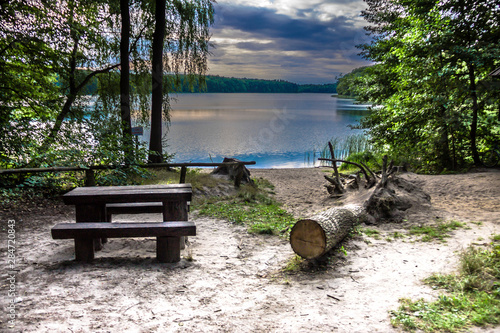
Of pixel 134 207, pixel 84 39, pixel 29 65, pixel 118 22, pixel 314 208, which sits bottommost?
pixel 314 208

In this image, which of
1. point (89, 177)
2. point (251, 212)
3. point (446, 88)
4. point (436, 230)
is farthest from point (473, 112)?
point (89, 177)

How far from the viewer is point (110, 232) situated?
377 cm

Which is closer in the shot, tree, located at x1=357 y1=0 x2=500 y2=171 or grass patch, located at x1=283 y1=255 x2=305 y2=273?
grass patch, located at x1=283 y1=255 x2=305 y2=273

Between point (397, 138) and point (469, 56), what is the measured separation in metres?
4.28

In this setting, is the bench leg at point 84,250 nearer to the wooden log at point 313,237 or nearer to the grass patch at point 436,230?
the wooden log at point 313,237

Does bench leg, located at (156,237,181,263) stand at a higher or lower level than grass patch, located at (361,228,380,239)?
higher

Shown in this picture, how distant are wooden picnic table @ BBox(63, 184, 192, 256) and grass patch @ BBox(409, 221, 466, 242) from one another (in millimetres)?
3746

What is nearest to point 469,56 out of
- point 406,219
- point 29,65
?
point 406,219

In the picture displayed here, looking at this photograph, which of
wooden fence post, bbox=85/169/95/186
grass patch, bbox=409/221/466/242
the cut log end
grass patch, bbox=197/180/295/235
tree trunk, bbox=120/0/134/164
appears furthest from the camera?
tree trunk, bbox=120/0/134/164

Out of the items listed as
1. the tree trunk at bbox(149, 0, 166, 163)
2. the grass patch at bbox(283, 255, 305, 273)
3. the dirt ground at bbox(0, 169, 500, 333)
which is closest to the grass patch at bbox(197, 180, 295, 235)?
the dirt ground at bbox(0, 169, 500, 333)

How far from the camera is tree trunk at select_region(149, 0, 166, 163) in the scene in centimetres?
1044

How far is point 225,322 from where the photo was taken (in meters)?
2.87

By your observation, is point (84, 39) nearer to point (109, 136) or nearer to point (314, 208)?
point (109, 136)

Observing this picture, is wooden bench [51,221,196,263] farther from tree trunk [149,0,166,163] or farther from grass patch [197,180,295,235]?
tree trunk [149,0,166,163]
